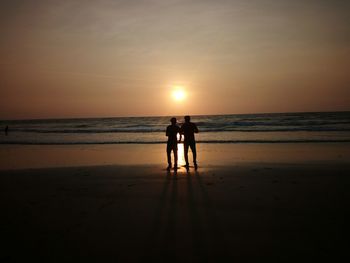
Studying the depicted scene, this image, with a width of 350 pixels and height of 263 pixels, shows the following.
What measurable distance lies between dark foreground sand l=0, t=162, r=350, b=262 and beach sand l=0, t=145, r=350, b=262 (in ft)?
0.05

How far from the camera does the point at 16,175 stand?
10.6m

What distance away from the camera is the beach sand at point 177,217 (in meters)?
4.10

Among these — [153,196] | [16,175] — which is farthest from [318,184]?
[16,175]

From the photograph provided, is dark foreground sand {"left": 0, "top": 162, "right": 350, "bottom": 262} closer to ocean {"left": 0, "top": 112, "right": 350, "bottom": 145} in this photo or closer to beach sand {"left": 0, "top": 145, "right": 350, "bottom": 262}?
beach sand {"left": 0, "top": 145, "right": 350, "bottom": 262}

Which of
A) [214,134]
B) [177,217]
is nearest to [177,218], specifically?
[177,217]

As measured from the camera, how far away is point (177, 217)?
5.45 meters

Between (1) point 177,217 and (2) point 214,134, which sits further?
(2) point 214,134

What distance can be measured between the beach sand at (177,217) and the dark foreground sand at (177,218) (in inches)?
0.6

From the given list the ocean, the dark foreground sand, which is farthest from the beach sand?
the ocean

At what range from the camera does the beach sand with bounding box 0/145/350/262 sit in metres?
4.10

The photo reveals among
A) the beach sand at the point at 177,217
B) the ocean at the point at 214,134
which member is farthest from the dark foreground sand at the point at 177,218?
the ocean at the point at 214,134

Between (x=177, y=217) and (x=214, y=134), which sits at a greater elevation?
(x=214, y=134)

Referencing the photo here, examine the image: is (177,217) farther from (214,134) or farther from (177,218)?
(214,134)

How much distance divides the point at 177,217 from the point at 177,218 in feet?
0.19
